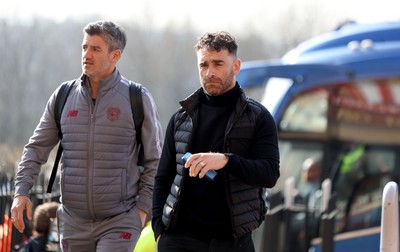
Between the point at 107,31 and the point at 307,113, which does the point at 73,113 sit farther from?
the point at 307,113

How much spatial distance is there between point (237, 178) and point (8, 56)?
7.67m

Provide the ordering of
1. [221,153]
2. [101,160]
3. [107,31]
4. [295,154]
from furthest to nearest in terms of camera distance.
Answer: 1. [295,154]
2. [107,31]
3. [101,160]
4. [221,153]

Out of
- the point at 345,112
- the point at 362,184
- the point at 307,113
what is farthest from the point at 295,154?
the point at 362,184

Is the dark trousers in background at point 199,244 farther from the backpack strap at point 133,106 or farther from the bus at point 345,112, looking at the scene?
the bus at point 345,112

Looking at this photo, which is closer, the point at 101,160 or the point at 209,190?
the point at 209,190

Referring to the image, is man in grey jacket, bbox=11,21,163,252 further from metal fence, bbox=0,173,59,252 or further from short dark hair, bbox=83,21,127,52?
metal fence, bbox=0,173,59,252

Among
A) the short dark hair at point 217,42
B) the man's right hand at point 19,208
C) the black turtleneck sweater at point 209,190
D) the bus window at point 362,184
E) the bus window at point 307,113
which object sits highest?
the short dark hair at point 217,42

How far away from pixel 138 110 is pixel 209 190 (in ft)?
2.51

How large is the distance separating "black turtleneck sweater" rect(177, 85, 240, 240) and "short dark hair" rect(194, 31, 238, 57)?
0.18 meters

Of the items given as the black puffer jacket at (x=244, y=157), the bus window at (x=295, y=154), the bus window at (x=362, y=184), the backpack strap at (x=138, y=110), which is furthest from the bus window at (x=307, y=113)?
the black puffer jacket at (x=244, y=157)

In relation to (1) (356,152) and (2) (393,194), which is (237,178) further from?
(1) (356,152)

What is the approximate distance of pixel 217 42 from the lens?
4680mm

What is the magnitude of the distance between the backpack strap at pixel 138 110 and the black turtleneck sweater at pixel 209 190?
56cm

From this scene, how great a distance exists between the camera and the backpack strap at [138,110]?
5.23 metres
